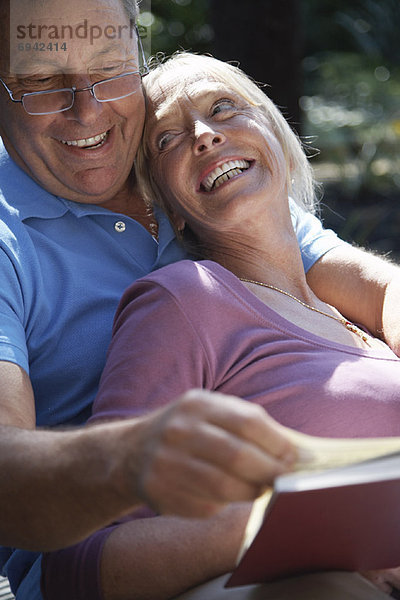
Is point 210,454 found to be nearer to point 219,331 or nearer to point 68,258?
point 219,331

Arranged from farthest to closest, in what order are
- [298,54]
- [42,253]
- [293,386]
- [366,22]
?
[366,22]
[298,54]
[42,253]
[293,386]

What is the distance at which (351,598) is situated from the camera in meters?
1.46

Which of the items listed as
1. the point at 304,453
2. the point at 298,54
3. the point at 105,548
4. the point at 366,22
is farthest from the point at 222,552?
the point at 366,22

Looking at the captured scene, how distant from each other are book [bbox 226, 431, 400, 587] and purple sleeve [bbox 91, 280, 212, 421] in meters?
0.38

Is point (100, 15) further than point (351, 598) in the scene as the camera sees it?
Yes

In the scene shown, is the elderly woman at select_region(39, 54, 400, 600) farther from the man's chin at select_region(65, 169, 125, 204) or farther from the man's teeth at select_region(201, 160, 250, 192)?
the man's chin at select_region(65, 169, 125, 204)

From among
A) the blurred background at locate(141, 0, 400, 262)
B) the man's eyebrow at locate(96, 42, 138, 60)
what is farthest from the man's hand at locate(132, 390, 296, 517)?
the blurred background at locate(141, 0, 400, 262)

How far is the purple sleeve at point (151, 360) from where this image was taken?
160cm

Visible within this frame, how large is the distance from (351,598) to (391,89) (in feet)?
32.9

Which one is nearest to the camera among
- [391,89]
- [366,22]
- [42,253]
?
[42,253]

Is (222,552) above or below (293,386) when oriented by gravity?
below

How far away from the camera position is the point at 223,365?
1.77 meters

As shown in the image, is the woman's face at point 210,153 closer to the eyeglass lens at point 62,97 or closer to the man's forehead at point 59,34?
the eyeglass lens at point 62,97

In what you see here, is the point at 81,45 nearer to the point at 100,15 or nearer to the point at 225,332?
the point at 100,15
